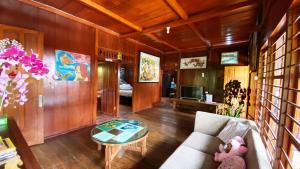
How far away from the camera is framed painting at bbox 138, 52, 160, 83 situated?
5.71 meters

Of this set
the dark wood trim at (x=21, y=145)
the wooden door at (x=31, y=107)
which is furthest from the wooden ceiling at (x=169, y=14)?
the dark wood trim at (x=21, y=145)

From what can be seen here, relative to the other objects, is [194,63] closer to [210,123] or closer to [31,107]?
[210,123]

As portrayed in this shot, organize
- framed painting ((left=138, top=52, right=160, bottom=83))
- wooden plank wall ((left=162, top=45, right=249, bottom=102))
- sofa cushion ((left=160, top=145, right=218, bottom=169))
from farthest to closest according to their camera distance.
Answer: framed painting ((left=138, top=52, right=160, bottom=83))
wooden plank wall ((left=162, top=45, right=249, bottom=102))
sofa cushion ((left=160, top=145, right=218, bottom=169))

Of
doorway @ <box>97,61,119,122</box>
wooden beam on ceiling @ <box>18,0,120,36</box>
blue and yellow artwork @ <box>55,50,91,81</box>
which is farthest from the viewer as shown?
doorway @ <box>97,61,119,122</box>

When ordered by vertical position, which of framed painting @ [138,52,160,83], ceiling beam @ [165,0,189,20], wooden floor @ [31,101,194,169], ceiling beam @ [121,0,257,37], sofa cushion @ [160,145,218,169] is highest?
ceiling beam @ [165,0,189,20]

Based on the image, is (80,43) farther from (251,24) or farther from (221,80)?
(221,80)

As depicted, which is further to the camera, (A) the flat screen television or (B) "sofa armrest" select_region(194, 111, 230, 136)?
(A) the flat screen television

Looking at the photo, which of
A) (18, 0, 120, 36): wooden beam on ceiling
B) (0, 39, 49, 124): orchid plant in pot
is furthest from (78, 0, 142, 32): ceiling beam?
(0, 39, 49, 124): orchid plant in pot

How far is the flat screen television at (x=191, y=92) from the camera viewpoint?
20.3 feet

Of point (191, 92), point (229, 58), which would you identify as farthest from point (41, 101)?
point (229, 58)

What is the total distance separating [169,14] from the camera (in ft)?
10.2

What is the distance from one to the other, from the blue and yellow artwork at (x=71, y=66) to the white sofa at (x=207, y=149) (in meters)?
2.85

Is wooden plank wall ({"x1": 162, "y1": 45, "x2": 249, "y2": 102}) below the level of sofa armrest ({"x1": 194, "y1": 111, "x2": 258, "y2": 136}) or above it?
above

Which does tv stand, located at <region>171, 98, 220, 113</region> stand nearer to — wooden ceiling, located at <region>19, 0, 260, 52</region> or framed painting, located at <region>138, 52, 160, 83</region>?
framed painting, located at <region>138, 52, 160, 83</region>
